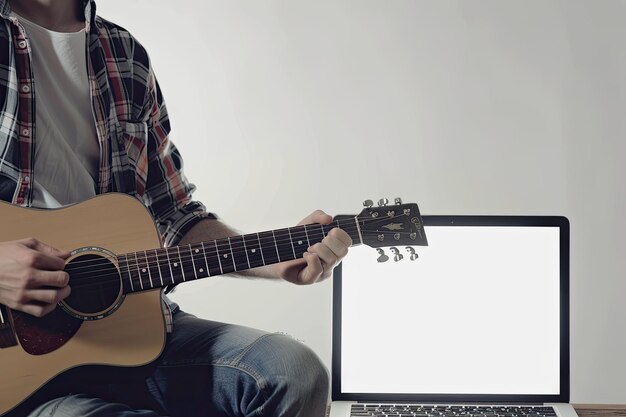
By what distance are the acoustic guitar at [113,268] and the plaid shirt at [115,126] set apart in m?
0.12

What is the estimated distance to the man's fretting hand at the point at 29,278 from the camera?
3.67 ft

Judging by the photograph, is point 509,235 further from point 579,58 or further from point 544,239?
point 579,58

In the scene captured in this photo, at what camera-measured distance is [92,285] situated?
1199mm

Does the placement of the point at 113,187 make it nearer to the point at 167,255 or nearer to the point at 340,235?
the point at 167,255

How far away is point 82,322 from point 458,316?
0.66 meters

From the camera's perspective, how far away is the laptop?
142 centimetres

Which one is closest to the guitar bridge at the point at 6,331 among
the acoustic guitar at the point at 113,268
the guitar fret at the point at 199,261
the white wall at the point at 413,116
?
the acoustic guitar at the point at 113,268

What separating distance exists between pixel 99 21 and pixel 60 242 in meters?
0.48

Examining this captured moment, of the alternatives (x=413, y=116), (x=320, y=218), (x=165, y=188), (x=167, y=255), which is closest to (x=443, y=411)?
(x=320, y=218)

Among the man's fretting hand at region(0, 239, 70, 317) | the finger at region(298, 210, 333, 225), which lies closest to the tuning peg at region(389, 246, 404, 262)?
the finger at region(298, 210, 333, 225)

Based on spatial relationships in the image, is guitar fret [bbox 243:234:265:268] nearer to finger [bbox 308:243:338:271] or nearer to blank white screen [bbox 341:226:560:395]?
finger [bbox 308:243:338:271]

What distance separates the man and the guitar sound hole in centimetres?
3

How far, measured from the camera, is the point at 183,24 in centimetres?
269

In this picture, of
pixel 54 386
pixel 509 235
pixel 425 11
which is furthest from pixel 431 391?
pixel 425 11
